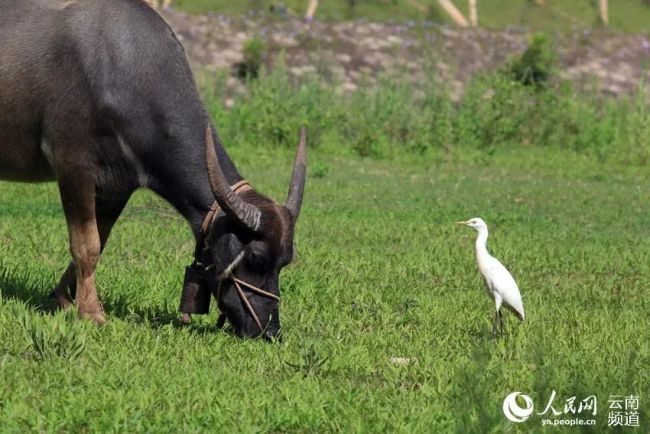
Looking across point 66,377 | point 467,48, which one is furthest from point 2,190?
point 467,48

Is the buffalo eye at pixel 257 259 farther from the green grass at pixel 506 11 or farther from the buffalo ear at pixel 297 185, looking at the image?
the green grass at pixel 506 11

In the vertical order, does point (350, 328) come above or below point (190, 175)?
below

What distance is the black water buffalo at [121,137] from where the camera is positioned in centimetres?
602

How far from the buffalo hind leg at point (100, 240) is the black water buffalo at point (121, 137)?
0.23 m

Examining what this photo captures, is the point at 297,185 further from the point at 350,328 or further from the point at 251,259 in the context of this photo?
the point at 350,328

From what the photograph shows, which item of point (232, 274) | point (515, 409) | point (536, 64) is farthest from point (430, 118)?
point (515, 409)

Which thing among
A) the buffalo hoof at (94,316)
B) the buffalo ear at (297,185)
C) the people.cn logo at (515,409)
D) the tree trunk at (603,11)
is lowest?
the tree trunk at (603,11)

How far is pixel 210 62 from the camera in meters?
19.9

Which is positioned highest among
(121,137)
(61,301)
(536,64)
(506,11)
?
(121,137)

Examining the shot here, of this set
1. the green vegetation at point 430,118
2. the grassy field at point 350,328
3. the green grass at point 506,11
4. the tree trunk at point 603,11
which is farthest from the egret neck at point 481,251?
the tree trunk at point 603,11

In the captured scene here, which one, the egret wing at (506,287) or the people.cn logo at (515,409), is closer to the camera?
the people.cn logo at (515,409)

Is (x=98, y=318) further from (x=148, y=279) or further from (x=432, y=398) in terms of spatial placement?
(x=432, y=398)

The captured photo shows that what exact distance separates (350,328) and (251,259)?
95 centimetres

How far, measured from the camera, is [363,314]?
7.04m
